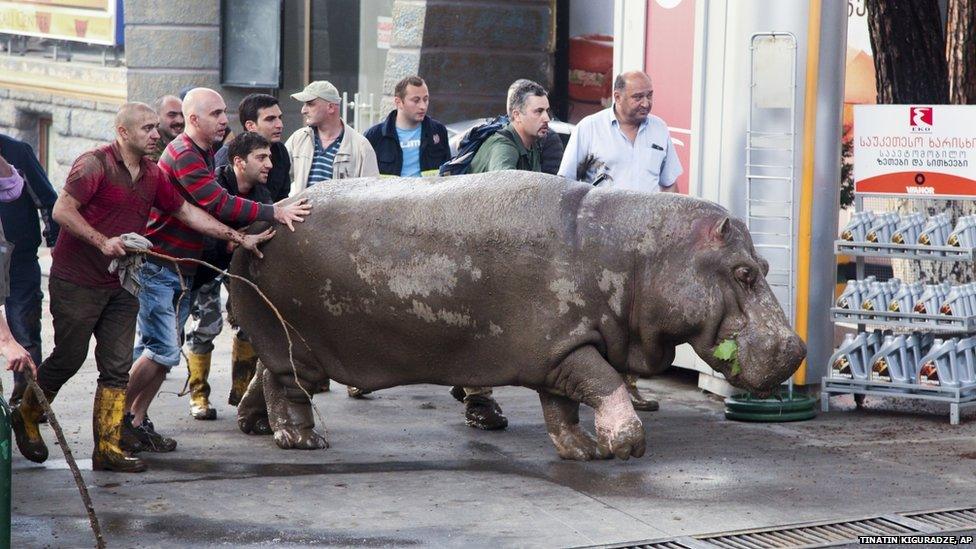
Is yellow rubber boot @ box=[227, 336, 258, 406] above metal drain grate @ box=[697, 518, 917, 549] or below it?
above

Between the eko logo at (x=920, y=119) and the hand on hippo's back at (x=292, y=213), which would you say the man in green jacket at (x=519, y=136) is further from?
the eko logo at (x=920, y=119)

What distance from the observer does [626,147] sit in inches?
372

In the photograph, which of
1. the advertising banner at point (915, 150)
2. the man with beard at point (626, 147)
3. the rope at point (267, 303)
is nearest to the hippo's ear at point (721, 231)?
the man with beard at point (626, 147)

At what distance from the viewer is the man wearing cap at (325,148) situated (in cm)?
970

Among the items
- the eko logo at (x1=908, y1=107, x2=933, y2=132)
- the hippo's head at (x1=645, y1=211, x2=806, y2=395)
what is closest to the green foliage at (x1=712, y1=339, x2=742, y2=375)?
the hippo's head at (x1=645, y1=211, x2=806, y2=395)

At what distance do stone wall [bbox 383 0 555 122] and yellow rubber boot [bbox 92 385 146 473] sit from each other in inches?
294

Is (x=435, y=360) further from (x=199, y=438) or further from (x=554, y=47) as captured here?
(x=554, y=47)

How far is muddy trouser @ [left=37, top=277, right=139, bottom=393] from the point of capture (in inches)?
303

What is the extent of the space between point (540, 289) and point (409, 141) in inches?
105

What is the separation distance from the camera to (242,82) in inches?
664

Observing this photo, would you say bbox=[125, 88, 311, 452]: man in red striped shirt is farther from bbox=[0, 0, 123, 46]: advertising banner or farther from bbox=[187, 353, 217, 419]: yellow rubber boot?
bbox=[0, 0, 123, 46]: advertising banner

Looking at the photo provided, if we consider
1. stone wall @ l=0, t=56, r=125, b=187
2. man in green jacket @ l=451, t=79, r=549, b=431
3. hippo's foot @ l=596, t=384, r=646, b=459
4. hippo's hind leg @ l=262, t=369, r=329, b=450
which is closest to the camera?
hippo's foot @ l=596, t=384, r=646, b=459

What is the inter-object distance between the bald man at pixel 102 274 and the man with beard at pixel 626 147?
2.73 meters

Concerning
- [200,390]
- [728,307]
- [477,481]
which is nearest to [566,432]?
[477,481]
